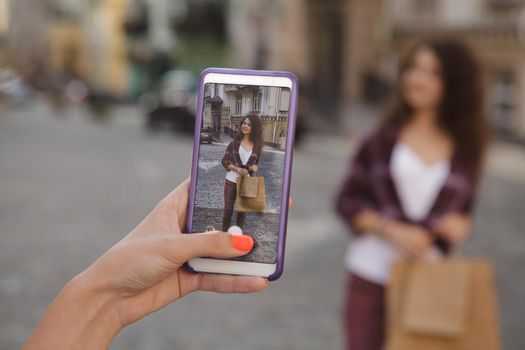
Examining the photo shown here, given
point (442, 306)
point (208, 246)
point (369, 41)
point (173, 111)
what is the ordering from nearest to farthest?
point (208, 246), point (442, 306), point (173, 111), point (369, 41)

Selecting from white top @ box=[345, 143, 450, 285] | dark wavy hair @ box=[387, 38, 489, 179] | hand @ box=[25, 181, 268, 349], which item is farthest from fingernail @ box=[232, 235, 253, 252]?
dark wavy hair @ box=[387, 38, 489, 179]

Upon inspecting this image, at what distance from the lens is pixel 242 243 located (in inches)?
46.1

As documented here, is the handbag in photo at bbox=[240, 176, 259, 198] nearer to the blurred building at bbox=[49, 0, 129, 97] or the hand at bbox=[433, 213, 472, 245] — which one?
the hand at bbox=[433, 213, 472, 245]

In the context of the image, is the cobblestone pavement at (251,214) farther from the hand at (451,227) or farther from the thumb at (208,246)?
the hand at (451,227)

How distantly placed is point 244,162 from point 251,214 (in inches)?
3.9

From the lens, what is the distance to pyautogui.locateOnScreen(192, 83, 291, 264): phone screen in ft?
3.87

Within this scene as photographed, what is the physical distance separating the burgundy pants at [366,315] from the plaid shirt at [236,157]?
1574 millimetres

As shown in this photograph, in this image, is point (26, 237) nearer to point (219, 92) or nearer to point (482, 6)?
point (219, 92)

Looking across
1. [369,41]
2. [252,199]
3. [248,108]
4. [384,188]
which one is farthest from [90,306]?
[369,41]

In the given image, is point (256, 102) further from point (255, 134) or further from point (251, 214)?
point (251, 214)

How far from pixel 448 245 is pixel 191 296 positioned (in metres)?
2.90

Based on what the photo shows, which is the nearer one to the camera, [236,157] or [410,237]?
[236,157]

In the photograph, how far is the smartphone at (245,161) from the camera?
46.4 inches

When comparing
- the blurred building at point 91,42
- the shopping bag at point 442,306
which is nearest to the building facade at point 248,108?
the shopping bag at point 442,306
